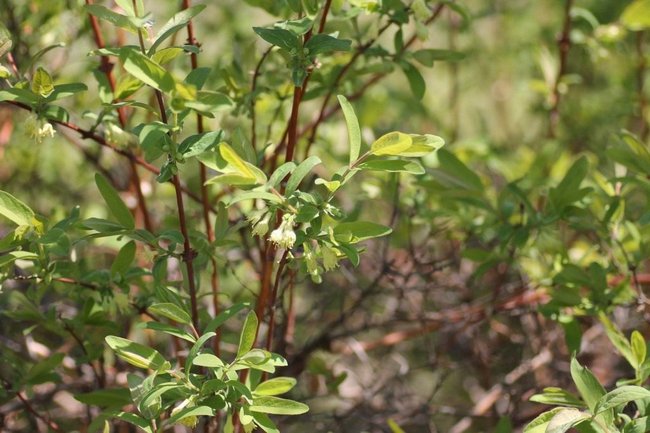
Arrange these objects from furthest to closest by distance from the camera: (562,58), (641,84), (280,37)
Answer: (641,84)
(562,58)
(280,37)

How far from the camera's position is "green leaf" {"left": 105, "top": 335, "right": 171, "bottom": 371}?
835mm

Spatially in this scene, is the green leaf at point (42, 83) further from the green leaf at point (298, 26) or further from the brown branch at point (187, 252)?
the green leaf at point (298, 26)

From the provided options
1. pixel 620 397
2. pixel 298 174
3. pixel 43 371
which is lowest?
pixel 43 371

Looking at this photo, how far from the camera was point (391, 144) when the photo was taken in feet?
2.73

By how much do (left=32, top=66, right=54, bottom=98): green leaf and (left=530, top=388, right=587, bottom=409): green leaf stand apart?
65 cm

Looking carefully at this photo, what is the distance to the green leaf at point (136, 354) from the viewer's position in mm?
835

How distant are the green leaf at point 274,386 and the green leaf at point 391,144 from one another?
10.8 inches

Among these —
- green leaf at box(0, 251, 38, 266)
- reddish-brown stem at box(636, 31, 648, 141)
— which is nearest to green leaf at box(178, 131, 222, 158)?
green leaf at box(0, 251, 38, 266)

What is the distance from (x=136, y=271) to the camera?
1031 mm

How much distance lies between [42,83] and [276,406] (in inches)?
17.2

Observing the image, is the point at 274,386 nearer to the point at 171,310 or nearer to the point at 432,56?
the point at 171,310

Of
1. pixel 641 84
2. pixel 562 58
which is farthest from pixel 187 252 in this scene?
pixel 641 84

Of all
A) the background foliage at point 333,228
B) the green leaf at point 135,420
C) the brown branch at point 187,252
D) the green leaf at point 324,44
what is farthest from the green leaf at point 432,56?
the green leaf at point 135,420

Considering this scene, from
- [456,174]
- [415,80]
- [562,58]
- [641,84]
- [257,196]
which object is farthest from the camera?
[641,84]
